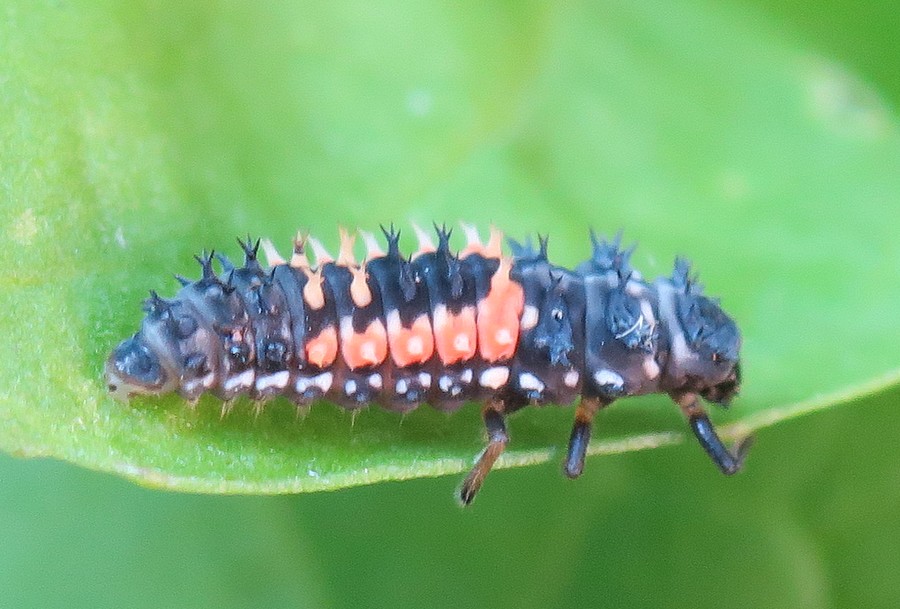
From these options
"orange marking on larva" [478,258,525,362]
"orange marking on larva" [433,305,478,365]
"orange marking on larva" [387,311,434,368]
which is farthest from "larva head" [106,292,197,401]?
"orange marking on larva" [478,258,525,362]

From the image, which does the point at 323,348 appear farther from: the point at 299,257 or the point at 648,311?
the point at 648,311

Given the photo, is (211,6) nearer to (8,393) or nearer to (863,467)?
(8,393)

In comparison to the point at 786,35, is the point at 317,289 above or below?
below

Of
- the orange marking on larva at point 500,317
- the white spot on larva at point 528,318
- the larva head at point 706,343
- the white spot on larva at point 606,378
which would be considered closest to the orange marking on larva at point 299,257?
the orange marking on larva at point 500,317

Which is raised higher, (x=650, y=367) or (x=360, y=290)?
(x=360, y=290)

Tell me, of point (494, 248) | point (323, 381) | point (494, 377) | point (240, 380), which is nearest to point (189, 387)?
point (240, 380)

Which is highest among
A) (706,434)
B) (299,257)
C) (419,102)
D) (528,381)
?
(419,102)

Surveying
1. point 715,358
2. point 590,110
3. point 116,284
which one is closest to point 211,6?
point 116,284
